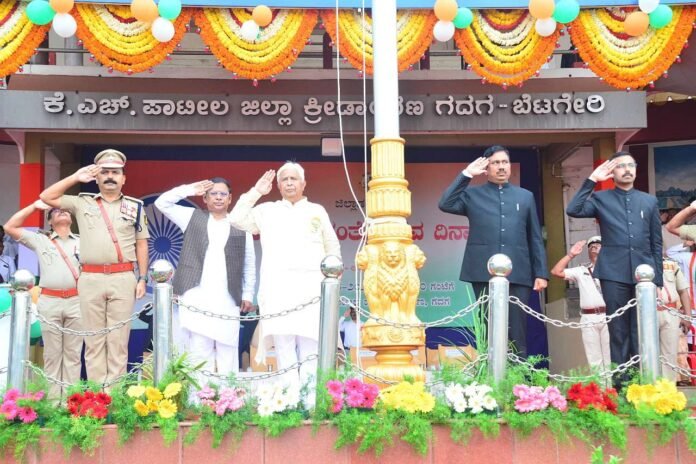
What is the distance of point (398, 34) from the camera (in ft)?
24.7

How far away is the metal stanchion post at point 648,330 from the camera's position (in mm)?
4812

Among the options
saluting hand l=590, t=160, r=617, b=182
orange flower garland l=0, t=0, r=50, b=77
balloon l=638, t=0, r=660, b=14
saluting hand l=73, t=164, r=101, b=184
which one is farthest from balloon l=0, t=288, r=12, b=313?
balloon l=638, t=0, r=660, b=14

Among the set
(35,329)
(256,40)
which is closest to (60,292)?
(35,329)

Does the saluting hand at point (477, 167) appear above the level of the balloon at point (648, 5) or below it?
below

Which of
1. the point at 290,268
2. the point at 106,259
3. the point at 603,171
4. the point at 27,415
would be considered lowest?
the point at 27,415

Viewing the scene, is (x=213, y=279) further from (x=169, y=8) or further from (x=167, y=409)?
(x=169, y=8)

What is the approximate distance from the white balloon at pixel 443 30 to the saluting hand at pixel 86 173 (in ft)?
10.5

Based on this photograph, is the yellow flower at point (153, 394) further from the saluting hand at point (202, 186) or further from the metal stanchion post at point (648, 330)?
the metal stanchion post at point (648, 330)

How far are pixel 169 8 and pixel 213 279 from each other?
8.69 feet

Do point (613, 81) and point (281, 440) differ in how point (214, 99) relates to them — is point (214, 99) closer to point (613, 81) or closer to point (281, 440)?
point (613, 81)

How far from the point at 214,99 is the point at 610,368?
5215 mm

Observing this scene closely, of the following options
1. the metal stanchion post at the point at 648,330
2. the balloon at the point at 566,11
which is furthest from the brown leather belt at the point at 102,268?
the balloon at the point at 566,11

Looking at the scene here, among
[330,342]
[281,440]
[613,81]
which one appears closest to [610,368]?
[330,342]

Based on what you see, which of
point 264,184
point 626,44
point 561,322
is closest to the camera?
point 561,322
